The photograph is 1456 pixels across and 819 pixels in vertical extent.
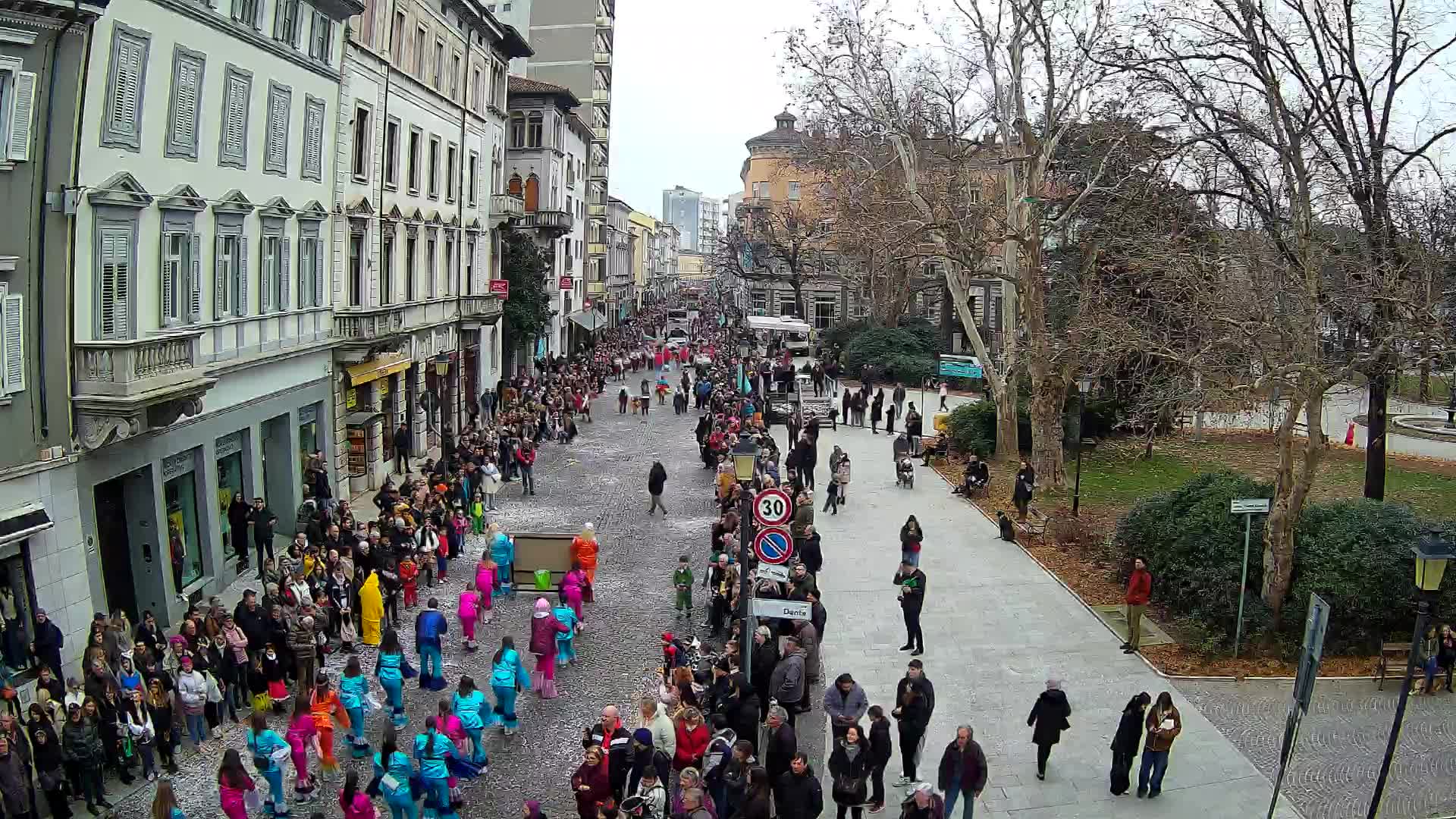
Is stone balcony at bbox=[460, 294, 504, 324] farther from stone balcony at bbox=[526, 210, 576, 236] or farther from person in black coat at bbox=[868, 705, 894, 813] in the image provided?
person in black coat at bbox=[868, 705, 894, 813]

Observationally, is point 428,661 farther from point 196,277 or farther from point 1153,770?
point 1153,770

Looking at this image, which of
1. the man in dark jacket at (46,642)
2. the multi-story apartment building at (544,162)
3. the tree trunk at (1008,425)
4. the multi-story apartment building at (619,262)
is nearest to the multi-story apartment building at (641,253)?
the multi-story apartment building at (619,262)

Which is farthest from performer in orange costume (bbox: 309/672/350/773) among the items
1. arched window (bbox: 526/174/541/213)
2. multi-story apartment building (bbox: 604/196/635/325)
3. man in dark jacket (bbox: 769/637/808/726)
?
multi-story apartment building (bbox: 604/196/635/325)

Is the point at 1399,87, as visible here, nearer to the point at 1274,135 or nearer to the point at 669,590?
the point at 1274,135

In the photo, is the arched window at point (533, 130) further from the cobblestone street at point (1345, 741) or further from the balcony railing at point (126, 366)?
the cobblestone street at point (1345, 741)

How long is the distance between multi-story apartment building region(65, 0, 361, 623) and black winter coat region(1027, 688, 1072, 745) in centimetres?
1239

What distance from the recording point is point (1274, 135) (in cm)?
1802

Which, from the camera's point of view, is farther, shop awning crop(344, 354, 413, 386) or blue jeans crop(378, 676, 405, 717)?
shop awning crop(344, 354, 413, 386)

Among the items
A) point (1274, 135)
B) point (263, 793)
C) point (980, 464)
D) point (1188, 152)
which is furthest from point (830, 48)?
point (263, 793)

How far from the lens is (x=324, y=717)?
12109 mm

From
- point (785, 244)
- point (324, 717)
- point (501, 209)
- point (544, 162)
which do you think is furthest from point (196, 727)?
point (785, 244)

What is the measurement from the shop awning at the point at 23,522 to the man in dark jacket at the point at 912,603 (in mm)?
11306

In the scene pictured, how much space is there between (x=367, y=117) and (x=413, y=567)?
1400 centimetres

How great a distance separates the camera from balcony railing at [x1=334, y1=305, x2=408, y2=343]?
2647 cm
